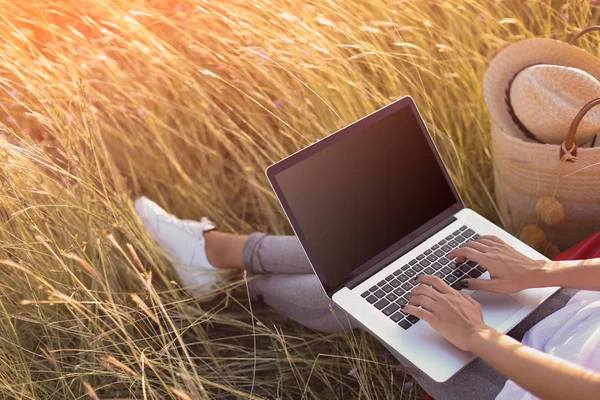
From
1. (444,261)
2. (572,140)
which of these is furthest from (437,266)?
(572,140)

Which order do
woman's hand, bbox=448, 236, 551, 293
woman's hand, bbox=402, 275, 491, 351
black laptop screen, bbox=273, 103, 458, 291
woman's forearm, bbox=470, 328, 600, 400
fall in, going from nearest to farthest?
woman's forearm, bbox=470, 328, 600, 400 < woman's hand, bbox=402, 275, 491, 351 < woman's hand, bbox=448, 236, 551, 293 < black laptop screen, bbox=273, 103, 458, 291

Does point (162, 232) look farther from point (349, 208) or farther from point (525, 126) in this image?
point (525, 126)

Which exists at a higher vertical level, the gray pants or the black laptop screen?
the black laptop screen

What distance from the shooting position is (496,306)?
1.35 meters

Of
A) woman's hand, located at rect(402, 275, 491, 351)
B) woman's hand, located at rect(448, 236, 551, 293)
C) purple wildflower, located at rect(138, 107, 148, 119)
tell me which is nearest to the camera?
woman's hand, located at rect(402, 275, 491, 351)

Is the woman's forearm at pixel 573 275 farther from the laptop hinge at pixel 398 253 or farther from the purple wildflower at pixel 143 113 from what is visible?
the purple wildflower at pixel 143 113

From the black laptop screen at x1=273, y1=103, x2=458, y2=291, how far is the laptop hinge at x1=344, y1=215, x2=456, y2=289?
0.02 meters

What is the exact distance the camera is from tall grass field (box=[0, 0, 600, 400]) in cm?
152

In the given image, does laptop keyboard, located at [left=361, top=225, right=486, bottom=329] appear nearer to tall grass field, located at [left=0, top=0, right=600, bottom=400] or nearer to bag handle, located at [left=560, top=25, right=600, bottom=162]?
tall grass field, located at [left=0, top=0, right=600, bottom=400]

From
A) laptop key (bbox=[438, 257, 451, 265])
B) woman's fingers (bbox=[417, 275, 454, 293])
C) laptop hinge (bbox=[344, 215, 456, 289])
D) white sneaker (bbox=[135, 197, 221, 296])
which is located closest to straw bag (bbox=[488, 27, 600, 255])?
laptop hinge (bbox=[344, 215, 456, 289])

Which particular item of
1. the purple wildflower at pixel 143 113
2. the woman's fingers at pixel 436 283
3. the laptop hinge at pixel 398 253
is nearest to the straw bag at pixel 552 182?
the laptop hinge at pixel 398 253

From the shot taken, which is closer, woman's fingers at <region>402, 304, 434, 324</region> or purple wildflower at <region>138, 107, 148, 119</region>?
woman's fingers at <region>402, 304, 434, 324</region>

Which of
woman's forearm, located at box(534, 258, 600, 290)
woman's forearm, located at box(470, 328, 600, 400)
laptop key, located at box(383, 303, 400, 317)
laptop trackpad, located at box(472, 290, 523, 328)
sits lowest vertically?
laptop trackpad, located at box(472, 290, 523, 328)

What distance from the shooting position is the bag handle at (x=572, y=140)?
149 centimetres
